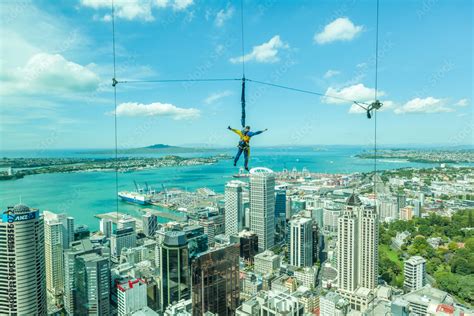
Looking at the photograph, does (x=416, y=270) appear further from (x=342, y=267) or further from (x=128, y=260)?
(x=128, y=260)

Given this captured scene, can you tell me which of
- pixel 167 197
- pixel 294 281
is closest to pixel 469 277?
pixel 294 281

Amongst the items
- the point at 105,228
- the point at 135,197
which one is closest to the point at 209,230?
the point at 105,228

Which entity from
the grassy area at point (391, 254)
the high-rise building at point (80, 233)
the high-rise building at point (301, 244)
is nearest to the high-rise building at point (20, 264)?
the high-rise building at point (80, 233)

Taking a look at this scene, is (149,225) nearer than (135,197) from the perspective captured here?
Yes

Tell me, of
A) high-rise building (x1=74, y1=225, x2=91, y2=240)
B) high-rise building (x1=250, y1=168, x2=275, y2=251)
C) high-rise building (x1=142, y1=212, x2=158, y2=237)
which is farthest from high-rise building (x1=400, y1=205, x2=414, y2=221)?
high-rise building (x1=74, y1=225, x2=91, y2=240)

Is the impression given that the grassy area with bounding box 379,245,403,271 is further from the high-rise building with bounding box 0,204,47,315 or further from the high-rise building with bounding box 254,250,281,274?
the high-rise building with bounding box 0,204,47,315

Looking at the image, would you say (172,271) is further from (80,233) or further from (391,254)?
(391,254)
